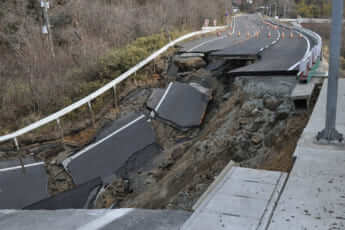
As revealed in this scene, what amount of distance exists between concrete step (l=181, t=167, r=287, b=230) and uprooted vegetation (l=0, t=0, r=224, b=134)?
12.4 metres

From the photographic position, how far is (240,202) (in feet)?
12.8

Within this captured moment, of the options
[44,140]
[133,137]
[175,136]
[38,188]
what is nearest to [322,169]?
[175,136]

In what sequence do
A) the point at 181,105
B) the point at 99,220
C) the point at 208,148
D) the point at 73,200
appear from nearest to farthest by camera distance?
the point at 99,220
the point at 208,148
the point at 73,200
the point at 181,105

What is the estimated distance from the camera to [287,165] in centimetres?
554

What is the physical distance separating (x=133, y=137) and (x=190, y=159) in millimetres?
3407

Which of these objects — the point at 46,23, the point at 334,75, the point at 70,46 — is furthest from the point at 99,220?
the point at 70,46

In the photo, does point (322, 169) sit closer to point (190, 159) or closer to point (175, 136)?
point (190, 159)

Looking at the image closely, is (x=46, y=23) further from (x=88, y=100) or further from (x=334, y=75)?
(x=334, y=75)

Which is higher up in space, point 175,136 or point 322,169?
point 322,169

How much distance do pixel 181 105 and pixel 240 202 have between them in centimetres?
842

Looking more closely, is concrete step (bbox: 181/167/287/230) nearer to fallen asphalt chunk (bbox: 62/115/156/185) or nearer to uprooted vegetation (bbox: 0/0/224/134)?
fallen asphalt chunk (bbox: 62/115/156/185)

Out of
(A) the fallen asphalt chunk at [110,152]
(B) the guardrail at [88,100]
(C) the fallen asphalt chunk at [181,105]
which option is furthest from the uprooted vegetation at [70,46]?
(A) the fallen asphalt chunk at [110,152]

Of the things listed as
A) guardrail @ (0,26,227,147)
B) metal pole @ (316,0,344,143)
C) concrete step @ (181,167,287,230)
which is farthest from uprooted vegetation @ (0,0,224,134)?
concrete step @ (181,167,287,230)

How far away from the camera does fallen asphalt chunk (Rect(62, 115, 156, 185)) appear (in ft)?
33.9
